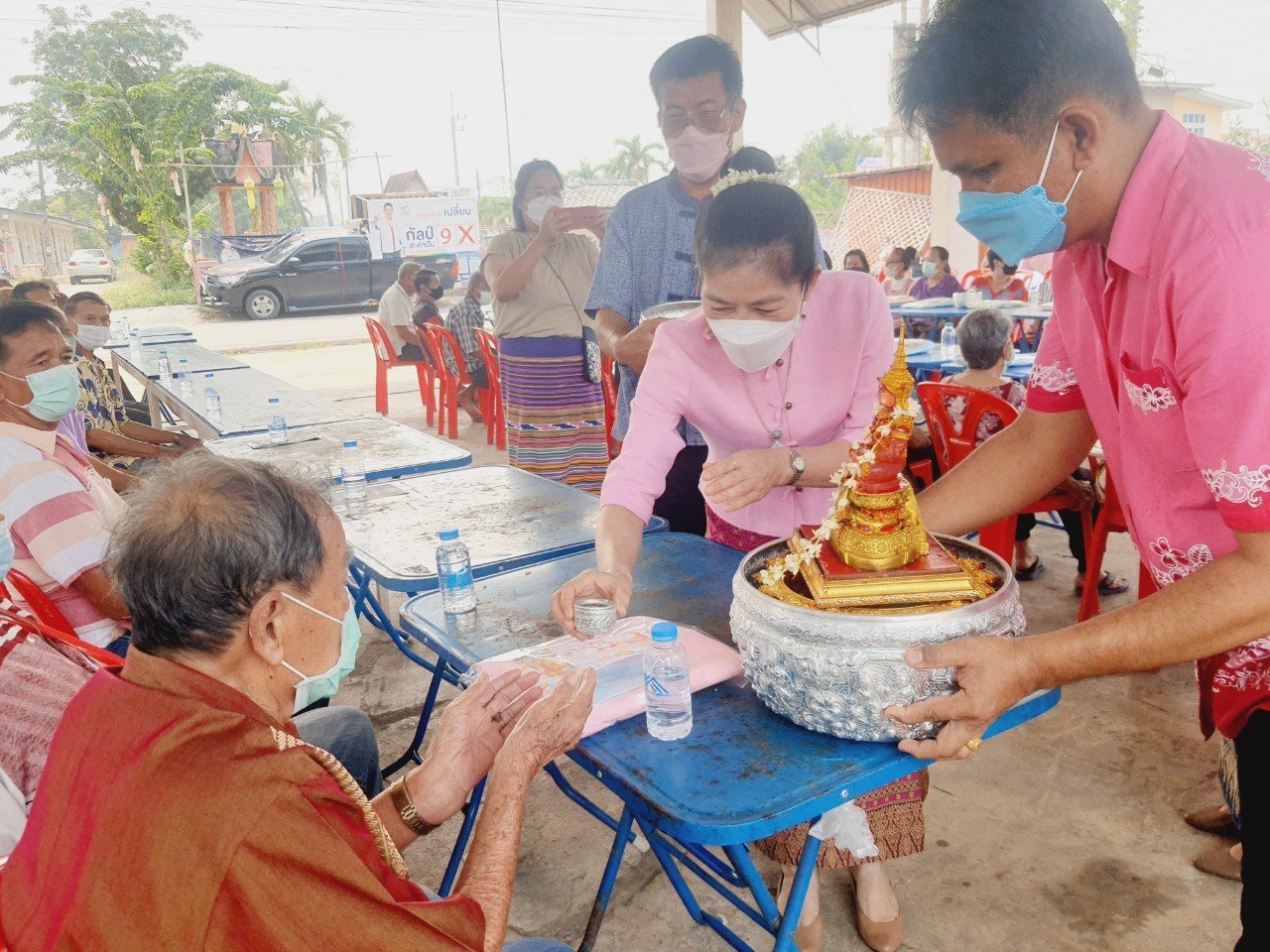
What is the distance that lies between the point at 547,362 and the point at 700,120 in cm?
212

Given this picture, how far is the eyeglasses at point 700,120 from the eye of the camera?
2.60 meters

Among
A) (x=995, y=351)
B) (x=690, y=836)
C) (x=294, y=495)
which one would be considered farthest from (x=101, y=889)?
(x=995, y=351)

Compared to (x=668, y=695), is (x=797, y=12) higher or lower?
higher

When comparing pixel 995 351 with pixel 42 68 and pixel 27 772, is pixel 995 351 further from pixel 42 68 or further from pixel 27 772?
pixel 42 68

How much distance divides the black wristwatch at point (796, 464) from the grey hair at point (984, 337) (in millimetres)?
2595

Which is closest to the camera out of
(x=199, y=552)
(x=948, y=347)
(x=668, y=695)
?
(x=199, y=552)

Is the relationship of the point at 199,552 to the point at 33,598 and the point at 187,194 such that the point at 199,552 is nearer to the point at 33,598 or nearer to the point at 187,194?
the point at 33,598

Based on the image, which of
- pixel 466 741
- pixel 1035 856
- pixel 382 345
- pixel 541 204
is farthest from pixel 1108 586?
pixel 382 345

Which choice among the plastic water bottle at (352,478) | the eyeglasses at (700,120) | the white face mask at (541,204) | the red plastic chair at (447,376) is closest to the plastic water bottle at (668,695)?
the eyeglasses at (700,120)

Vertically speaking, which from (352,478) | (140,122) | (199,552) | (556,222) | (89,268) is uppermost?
(140,122)

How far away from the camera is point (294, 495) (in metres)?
1.20

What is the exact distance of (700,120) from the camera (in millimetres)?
2602

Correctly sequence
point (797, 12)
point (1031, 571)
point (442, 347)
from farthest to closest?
point (442, 347) → point (797, 12) → point (1031, 571)

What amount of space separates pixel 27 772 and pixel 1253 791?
1964 millimetres
